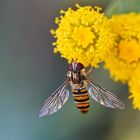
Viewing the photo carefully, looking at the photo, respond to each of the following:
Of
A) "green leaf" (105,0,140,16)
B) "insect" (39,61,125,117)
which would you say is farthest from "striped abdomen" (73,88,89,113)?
"green leaf" (105,0,140,16)

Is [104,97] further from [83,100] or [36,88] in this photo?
[36,88]

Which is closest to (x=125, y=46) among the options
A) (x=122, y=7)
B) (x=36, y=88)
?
(x=122, y=7)

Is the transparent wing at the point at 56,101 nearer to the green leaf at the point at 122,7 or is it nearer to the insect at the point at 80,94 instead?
the insect at the point at 80,94

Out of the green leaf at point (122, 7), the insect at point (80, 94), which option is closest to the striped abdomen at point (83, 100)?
the insect at point (80, 94)

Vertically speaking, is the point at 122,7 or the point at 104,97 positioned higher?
the point at 122,7

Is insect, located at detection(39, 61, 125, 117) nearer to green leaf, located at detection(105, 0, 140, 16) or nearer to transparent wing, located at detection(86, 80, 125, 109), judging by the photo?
transparent wing, located at detection(86, 80, 125, 109)

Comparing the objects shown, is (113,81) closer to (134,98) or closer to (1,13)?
(134,98)

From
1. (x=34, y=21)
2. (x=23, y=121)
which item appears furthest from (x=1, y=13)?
(x=23, y=121)
